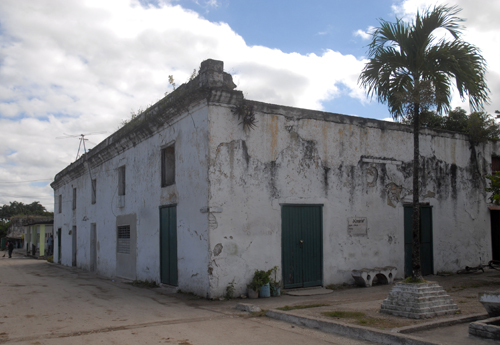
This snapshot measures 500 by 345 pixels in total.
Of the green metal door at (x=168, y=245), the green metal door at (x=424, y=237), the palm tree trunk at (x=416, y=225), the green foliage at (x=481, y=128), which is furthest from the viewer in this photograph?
the green foliage at (x=481, y=128)

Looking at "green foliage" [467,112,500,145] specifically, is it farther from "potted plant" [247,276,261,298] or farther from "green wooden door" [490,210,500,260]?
"potted plant" [247,276,261,298]

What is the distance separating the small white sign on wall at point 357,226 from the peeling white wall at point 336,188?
11 centimetres

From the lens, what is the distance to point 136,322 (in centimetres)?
674

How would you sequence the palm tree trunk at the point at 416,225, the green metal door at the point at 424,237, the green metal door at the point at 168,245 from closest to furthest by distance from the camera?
the palm tree trunk at the point at 416,225
the green metal door at the point at 168,245
the green metal door at the point at 424,237

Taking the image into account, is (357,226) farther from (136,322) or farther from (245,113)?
(136,322)

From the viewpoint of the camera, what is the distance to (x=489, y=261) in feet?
43.2

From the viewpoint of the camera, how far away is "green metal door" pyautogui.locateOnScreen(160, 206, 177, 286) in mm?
10406

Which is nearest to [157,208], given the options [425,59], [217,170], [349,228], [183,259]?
[183,259]

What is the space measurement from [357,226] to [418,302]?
4923mm

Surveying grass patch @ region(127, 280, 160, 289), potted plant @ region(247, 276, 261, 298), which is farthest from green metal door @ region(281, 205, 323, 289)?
grass patch @ region(127, 280, 160, 289)

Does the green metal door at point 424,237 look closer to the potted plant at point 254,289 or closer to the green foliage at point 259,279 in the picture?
the green foliage at point 259,279

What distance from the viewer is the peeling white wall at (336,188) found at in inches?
360

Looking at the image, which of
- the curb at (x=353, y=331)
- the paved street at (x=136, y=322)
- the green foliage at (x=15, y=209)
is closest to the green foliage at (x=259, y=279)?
the paved street at (x=136, y=322)

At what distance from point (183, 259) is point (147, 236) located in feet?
8.72
